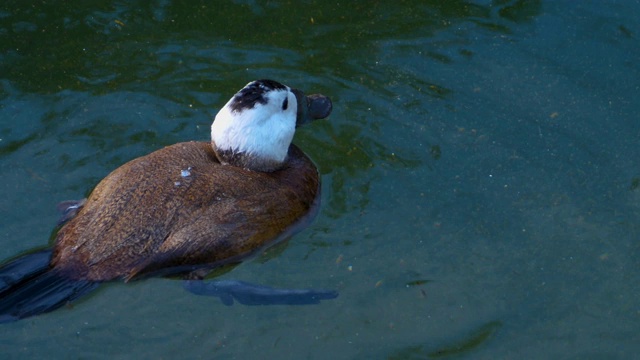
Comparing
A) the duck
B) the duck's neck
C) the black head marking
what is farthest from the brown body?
→ the black head marking

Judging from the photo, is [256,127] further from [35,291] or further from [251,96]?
[35,291]

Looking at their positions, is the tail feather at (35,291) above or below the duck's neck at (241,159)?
below

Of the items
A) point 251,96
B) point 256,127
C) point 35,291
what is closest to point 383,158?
point 256,127

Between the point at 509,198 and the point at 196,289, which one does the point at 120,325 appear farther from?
the point at 509,198

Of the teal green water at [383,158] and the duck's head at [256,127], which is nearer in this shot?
the teal green water at [383,158]

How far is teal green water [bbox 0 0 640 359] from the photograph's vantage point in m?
4.90

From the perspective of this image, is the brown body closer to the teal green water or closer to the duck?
the duck

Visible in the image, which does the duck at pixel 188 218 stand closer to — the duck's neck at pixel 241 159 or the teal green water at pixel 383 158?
the duck's neck at pixel 241 159

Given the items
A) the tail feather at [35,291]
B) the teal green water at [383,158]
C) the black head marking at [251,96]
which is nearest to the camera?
the tail feather at [35,291]

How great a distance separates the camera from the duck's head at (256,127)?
5.54m

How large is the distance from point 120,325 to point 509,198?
2328 millimetres

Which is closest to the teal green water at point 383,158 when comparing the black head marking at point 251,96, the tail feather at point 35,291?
the tail feather at point 35,291

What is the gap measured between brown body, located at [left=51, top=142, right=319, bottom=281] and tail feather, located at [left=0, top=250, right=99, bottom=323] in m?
0.06

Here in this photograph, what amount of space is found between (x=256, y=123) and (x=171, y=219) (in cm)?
93
